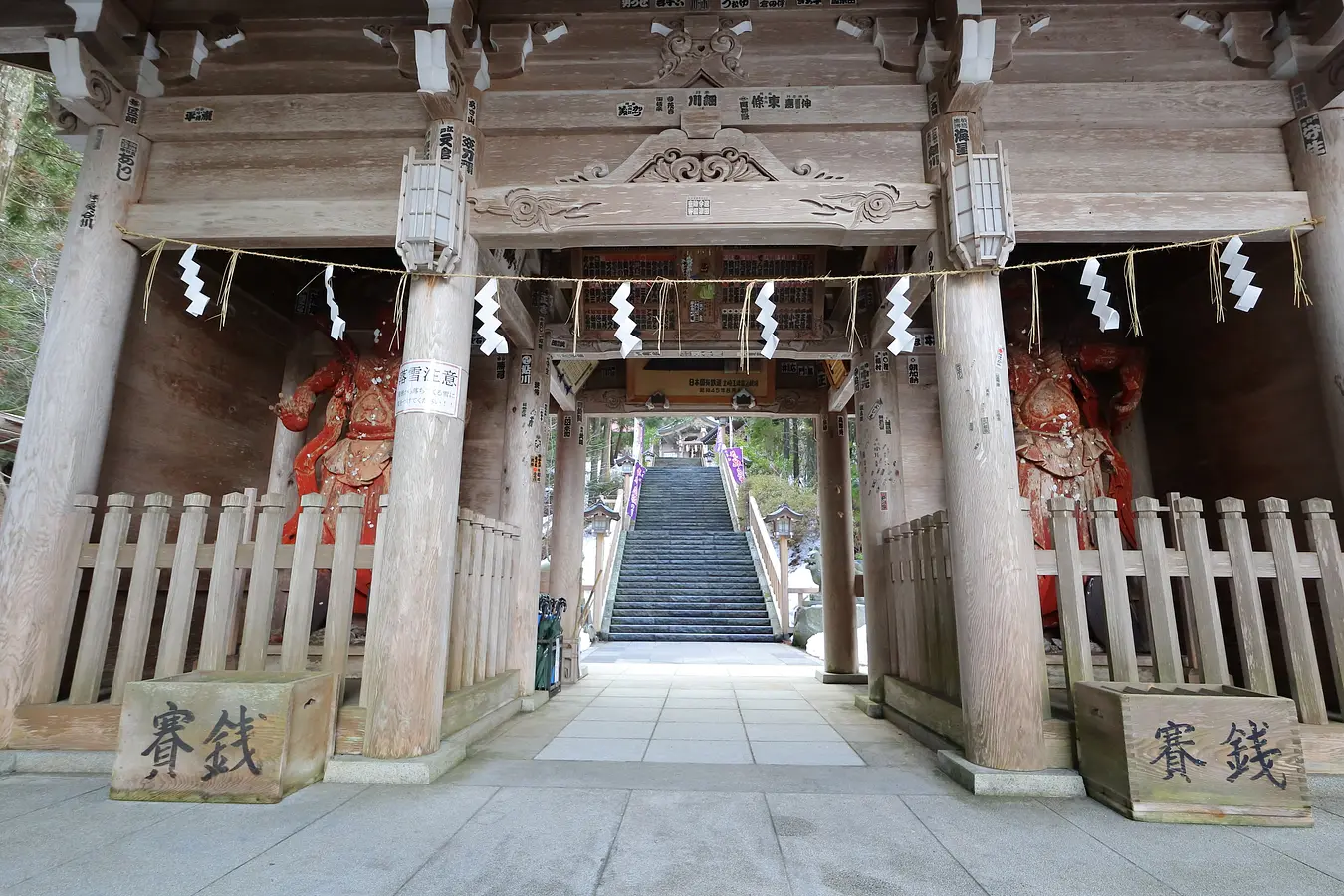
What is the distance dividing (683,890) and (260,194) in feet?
14.1

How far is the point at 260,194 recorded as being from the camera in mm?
3844

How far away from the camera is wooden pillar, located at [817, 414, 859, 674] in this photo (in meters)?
6.86

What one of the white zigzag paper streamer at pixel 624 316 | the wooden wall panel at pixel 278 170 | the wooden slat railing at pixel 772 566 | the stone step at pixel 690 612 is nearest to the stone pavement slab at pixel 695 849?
the white zigzag paper streamer at pixel 624 316

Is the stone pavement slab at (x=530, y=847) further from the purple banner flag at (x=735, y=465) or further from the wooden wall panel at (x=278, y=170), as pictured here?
the purple banner flag at (x=735, y=465)

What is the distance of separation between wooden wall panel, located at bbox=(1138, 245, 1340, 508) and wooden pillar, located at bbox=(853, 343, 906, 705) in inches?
85.3

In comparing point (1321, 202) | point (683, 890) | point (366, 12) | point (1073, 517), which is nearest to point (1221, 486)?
point (1321, 202)

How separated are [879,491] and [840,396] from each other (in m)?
Answer: 1.84

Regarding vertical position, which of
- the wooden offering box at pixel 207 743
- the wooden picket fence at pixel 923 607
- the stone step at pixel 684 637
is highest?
the wooden picket fence at pixel 923 607

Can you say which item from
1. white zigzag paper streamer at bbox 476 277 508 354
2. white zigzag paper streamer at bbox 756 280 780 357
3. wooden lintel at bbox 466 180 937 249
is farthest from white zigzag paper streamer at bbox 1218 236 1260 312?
white zigzag paper streamer at bbox 476 277 508 354

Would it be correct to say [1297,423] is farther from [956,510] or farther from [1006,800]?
[1006,800]

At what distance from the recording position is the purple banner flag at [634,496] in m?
18.5

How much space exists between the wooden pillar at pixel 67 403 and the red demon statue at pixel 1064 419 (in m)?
5.82

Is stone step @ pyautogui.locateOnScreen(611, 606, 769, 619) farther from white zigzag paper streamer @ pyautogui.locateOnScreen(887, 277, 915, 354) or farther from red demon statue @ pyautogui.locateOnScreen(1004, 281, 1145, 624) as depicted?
white zigzag paper streamer @ pyautogui.locateOnScreen(887, 277, 915, 354)

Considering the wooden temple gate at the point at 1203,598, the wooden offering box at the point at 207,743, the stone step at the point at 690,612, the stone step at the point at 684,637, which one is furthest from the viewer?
the stone step at the point at 690,612
